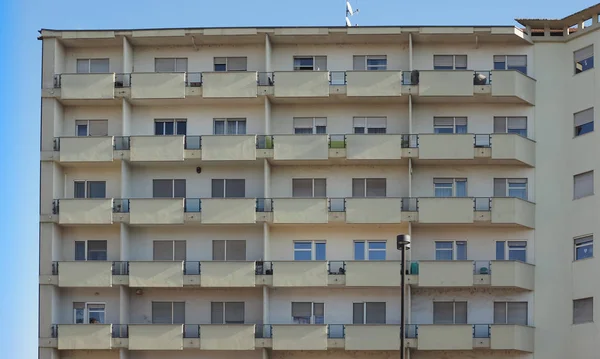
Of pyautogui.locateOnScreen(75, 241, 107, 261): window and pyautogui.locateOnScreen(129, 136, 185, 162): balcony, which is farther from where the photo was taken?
pyautogui.locateOnScreen(75, 241, 107, 261): window

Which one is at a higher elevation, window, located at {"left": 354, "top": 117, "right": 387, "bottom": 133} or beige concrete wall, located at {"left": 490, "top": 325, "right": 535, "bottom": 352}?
window, located at {"left": 354, "top": 117, "right": 387, "bottom": 133}

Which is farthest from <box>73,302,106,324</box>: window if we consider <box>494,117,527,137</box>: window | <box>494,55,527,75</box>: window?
<box>494,55,527,75</box>: window

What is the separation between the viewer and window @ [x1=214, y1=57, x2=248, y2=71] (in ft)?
207

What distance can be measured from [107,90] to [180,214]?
7412 mm

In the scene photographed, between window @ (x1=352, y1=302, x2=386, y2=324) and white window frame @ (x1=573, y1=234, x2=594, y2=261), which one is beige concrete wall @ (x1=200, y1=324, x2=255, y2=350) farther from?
white window frame @ (x1=573, y1=234, x2=594, y2=261)

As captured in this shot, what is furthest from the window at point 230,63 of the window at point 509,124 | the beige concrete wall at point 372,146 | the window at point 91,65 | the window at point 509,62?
the window at point 509,124

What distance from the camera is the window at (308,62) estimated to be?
63000 mm

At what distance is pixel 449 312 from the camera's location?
60.6 meters

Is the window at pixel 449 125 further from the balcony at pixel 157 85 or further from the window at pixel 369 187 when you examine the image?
the balcony at pixel 157 85

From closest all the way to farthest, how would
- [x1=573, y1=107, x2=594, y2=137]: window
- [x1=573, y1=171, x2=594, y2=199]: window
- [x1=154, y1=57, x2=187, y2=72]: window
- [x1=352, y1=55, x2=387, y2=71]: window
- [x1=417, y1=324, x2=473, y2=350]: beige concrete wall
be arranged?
[x1=417, y1=324, x2=473, y2=350]: beige concrete wall, [x1=573, y1=171, x2=594, y2=199]: window, [x1=573, y1=107, x2=594, y2=137]: window, [x1=352, y1=55, x2=387, y2=71]: window, [x1=154, y1=57, x2=187, y2=72]: window

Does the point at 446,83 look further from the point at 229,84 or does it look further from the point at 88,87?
the point at 88,87

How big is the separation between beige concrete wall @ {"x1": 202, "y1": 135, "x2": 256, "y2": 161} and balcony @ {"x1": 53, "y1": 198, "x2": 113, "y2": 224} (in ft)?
17.9

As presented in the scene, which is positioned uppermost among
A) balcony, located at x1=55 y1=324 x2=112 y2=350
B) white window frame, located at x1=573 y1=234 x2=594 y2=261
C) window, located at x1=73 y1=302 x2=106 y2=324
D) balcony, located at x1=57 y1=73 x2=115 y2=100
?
balcony, located at x1=57 y1=73 x2=115 y2=100

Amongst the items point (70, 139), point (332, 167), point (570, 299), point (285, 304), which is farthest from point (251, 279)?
point (570, 299)
